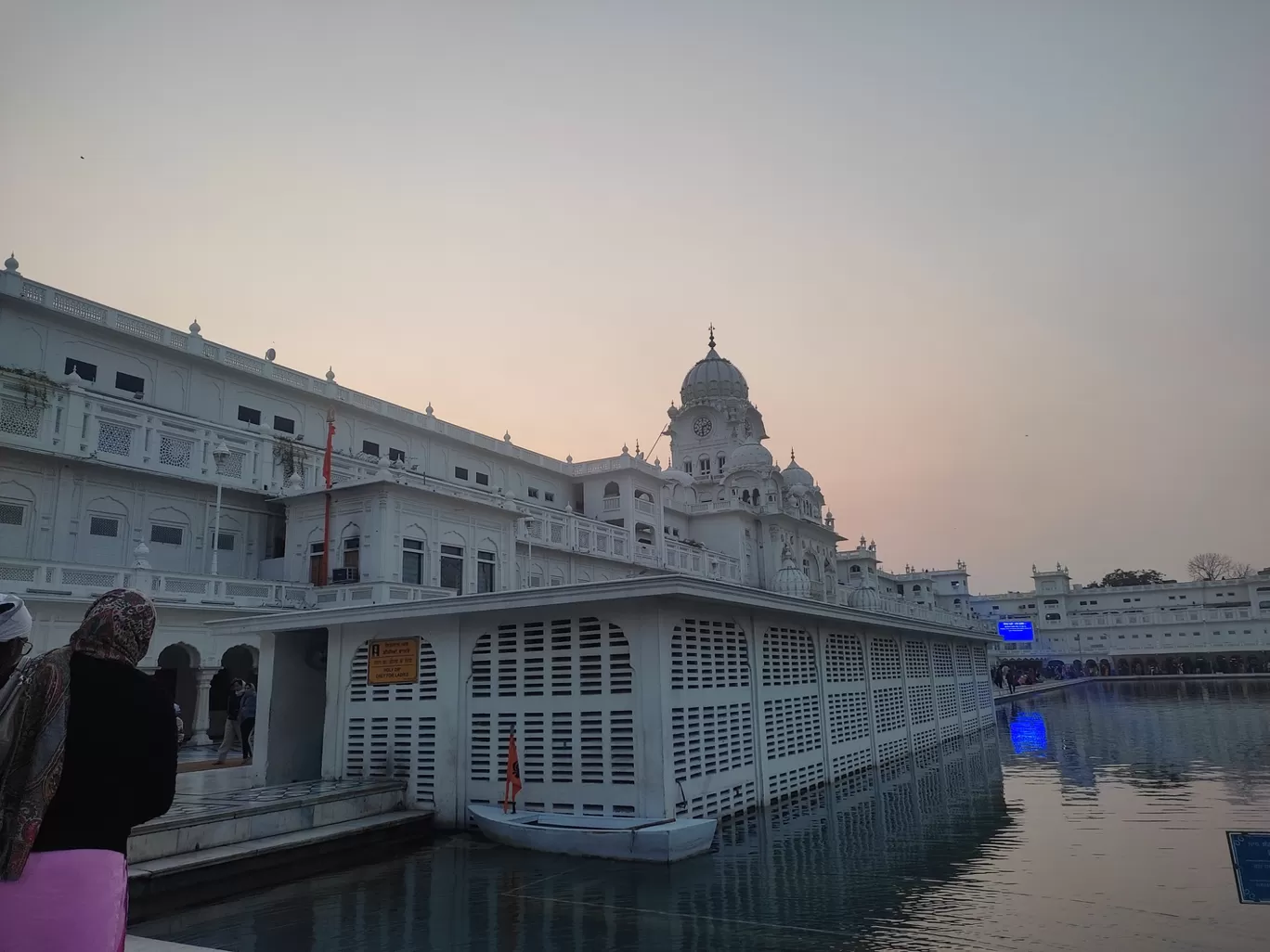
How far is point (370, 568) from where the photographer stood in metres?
28.1

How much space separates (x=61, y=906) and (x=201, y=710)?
24.9 metres

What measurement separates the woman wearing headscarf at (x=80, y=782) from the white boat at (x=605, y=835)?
8.85 m

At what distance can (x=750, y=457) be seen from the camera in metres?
60.2

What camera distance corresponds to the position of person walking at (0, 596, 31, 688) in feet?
12.5

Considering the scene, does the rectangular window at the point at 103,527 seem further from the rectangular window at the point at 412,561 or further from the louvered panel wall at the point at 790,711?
the louvered panel wall at the point at 790,711

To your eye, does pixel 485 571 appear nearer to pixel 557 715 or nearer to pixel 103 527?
pixel 103 527

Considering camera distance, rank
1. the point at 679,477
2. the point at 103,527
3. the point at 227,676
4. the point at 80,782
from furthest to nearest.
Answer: the point at 679,477
the point at 227,676
the point at 103,527
the point at 80,782

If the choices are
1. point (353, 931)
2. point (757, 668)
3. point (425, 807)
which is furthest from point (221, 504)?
point (353, 931)

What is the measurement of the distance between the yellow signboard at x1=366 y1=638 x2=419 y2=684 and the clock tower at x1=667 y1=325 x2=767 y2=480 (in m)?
49.2

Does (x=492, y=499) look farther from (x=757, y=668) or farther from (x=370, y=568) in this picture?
(x=757, y=668)

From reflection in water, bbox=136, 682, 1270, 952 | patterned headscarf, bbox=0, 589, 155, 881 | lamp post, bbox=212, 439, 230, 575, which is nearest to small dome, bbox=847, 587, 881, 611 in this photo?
reflection in water, bbox=136, 682, 1270, 952

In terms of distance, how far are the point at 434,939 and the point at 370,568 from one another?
811 inches

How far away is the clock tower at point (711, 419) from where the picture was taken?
6544 centimetres

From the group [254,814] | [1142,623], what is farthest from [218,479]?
[1142,623]
